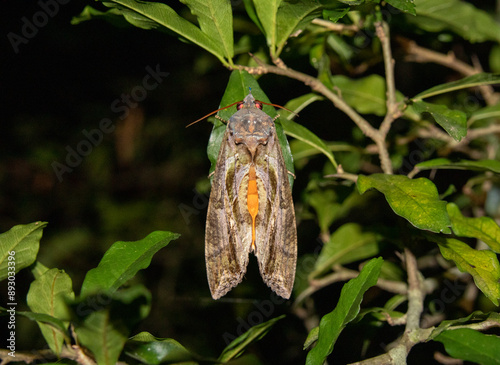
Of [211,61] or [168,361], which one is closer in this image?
[168,361]

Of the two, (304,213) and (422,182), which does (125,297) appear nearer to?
(422,182)

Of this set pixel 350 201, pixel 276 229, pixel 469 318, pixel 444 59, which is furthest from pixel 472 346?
pixel 444 59

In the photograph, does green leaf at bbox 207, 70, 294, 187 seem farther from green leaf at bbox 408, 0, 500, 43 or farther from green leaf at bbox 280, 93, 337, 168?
green leaf at bbox 408, 0, 500, 43

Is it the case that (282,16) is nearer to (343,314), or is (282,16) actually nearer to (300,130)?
(300,130)

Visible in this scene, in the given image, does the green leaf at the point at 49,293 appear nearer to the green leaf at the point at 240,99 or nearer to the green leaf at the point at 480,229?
the green leaf at the point at 240,99

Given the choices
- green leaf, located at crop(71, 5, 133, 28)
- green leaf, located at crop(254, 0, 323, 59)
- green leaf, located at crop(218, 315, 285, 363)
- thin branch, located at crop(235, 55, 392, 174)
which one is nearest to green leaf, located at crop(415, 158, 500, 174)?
thin branch, located at crop(235, 55, 392, 174)

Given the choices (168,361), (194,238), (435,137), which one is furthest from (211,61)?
(194,238)
